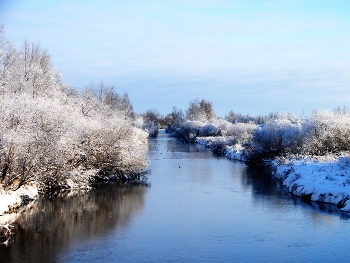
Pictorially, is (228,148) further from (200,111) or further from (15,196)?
(200,111)

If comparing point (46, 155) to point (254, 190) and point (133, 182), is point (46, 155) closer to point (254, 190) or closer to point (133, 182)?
point (133, 182)

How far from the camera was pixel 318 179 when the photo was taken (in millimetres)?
22312

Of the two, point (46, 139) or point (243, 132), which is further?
point (243, 132)

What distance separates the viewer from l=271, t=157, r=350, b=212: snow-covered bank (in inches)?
779

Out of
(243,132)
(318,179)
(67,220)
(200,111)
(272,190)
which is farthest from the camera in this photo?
(200,111)

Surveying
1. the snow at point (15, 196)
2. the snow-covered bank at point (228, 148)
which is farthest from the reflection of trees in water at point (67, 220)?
the snow-covered bank at point (228, 148)

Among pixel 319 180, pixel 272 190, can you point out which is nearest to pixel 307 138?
pixel 272 190

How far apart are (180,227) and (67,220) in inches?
209

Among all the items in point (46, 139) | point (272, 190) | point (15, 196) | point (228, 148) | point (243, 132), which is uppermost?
point (243, 132)

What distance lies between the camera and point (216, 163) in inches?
1480

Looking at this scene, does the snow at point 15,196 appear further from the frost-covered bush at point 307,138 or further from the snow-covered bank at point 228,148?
the snow-covered bank at point 228,148

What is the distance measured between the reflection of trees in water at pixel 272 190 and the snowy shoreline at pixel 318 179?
389 millimetres

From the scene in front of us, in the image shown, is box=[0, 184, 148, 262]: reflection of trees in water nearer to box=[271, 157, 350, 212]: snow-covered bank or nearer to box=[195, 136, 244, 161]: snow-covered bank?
box=[271, 157, 350, 212]: snow-covered bank

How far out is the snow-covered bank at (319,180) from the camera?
19797mm
